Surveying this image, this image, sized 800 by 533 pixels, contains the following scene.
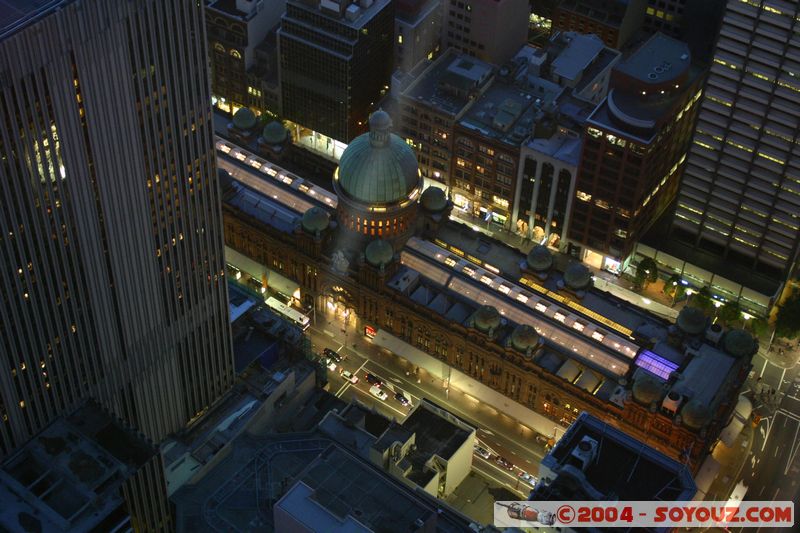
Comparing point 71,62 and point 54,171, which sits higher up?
point 71,62

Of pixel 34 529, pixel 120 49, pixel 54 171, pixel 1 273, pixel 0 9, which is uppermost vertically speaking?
pixel 0 9

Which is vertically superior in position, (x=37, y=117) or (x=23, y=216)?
(x=37, y=117)

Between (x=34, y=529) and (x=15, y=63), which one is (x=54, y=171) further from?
(x=34, y=529)

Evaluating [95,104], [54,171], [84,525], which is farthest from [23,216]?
[84,525]

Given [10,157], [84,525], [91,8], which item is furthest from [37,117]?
[84,525]

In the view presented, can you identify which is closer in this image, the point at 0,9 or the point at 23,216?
the point at 0,9

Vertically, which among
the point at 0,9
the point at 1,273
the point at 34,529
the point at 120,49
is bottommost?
the point at 34,529

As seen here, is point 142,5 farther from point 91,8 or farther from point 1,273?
point 1,273

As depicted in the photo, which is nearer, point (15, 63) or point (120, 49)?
point (15, 63)
